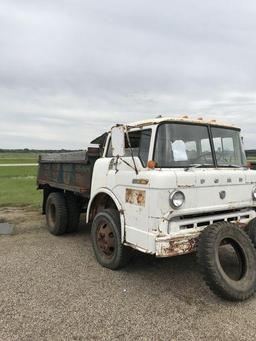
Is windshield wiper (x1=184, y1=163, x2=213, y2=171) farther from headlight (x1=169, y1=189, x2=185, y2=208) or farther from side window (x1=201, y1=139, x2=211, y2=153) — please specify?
headlight (x1=169, y1=189, x2=185, y2=208)

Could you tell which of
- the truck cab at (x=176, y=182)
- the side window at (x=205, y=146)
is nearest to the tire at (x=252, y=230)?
the truck cab at (x=176, y=182)

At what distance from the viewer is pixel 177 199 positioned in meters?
4.68

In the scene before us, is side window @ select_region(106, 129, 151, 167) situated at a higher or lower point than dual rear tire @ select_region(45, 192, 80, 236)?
higher

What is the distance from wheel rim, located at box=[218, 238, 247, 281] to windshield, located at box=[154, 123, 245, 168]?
1139 millimetres

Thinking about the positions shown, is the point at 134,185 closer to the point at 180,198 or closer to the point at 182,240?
the point at 180,198

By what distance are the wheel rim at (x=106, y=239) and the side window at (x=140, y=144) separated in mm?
1183

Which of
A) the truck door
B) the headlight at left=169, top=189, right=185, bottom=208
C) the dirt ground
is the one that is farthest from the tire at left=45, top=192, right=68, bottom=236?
the headlight at left=169, top=189, right=185, bottom=208

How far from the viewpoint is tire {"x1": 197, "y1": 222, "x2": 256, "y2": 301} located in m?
4.36

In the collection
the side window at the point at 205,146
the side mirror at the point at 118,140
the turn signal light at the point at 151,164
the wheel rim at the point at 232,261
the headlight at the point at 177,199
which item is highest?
the side mirror at the point at 118,140

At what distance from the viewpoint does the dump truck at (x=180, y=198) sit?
461 cm

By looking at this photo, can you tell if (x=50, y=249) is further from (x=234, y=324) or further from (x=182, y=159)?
(x=234, y=324)

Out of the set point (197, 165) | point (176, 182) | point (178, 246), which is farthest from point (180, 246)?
point (197, 165)

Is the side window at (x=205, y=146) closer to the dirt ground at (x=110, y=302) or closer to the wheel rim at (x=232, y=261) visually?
the wheel rim at (x=232, y=261)

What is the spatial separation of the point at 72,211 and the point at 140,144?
11.1 ft
